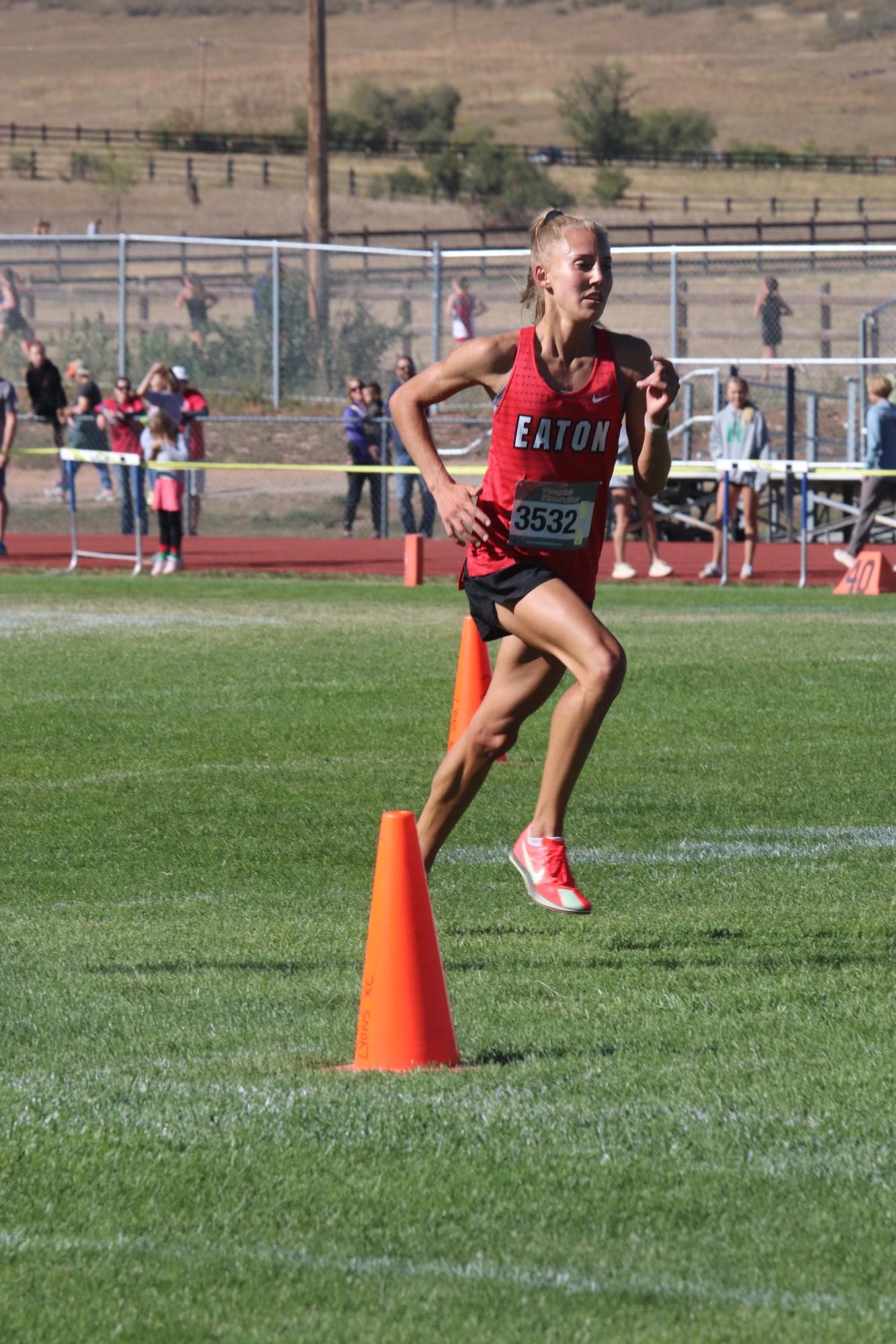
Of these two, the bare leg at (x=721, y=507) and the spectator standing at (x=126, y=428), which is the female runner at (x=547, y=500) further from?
the spectator standing at (x=126, y=428)

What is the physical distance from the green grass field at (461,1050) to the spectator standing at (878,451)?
9597 mm

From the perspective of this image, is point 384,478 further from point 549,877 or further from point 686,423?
point 549,877

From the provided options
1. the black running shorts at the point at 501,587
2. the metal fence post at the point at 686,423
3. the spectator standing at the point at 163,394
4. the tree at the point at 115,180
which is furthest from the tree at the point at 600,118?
the black running shorts at the point at 501,587

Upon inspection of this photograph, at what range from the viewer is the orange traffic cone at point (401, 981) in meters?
4.49

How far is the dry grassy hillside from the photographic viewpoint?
104125 millimetres

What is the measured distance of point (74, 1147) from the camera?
3934mm

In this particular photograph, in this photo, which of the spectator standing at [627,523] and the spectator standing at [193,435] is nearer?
the spectator standing at [627,523]

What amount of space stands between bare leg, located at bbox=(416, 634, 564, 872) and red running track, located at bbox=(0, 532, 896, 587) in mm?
14279

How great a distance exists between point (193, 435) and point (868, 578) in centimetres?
931

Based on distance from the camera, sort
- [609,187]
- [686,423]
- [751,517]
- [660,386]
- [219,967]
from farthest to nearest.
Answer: [609,187] → [686,423] → [751,517] → [660,386] → [219,967]

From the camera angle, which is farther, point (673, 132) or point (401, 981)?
point (673, 132)

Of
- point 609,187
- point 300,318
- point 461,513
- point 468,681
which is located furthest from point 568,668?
point 609,187

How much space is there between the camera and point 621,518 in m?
19.6

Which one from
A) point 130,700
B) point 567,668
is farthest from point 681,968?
point 130,700
